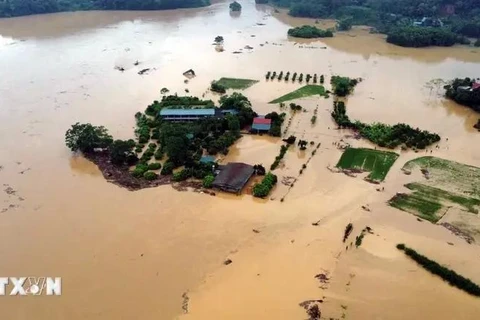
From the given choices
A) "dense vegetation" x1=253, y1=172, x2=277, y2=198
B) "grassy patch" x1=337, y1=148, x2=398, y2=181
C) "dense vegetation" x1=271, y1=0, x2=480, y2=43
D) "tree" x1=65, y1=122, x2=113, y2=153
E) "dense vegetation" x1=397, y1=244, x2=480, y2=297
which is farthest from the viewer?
"dense vegetation" x1=271, y1=0, x2=480, y2=43

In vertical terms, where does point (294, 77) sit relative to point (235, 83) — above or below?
above

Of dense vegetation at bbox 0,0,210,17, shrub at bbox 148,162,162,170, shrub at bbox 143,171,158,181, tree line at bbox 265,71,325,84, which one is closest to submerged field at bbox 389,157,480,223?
shrub at bbox 143,171,158,181

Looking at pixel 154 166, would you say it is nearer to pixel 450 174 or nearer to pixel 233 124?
pixel 233 124

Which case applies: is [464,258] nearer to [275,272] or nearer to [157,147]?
[275,272]

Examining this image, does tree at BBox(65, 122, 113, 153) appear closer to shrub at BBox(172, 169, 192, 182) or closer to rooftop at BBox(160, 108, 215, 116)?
rooftop at BBox(160, 108, 215, 116)

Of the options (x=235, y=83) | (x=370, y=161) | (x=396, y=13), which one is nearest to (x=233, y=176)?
(x=370, y=161)

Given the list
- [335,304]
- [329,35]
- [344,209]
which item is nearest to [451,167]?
[344,209]
